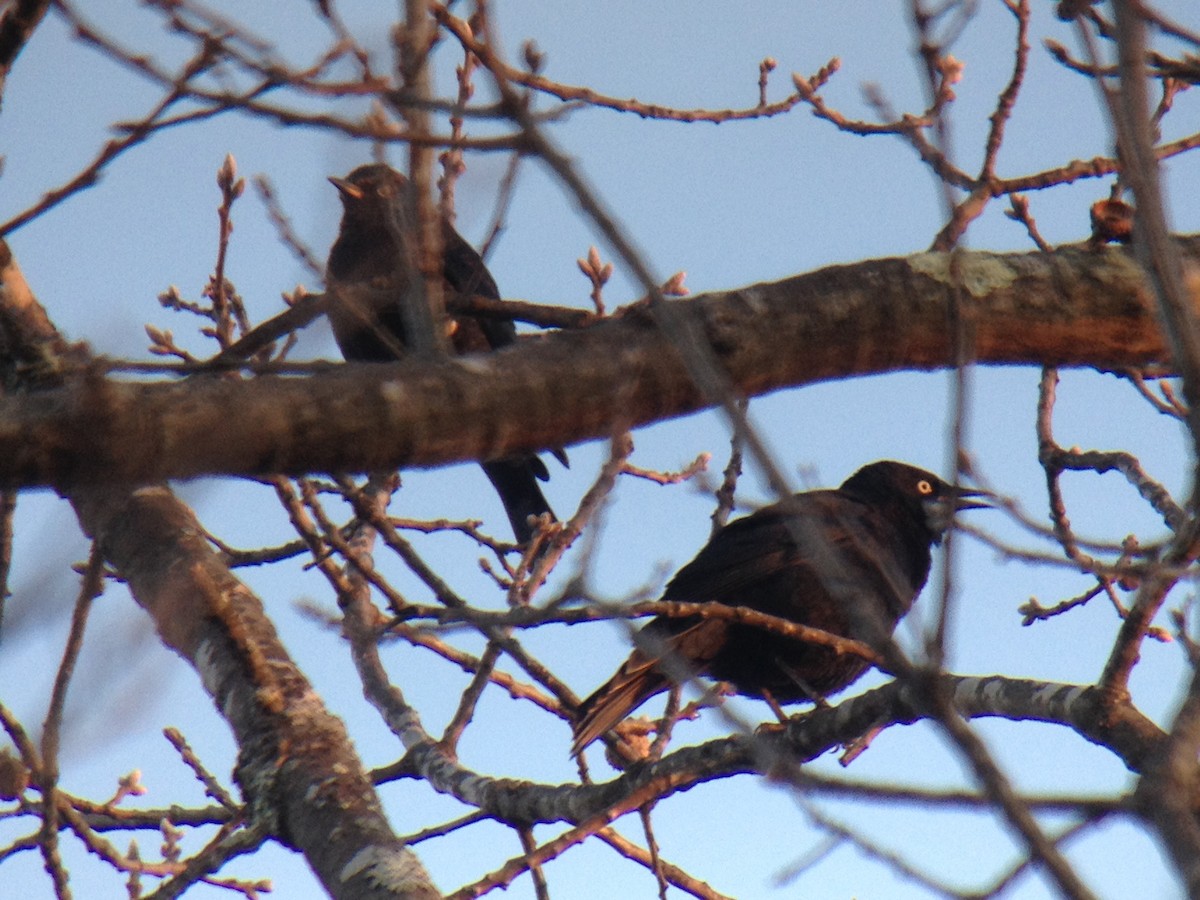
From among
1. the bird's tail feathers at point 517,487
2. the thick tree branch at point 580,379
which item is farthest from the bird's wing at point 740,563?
the thick tree branch at point 580,379

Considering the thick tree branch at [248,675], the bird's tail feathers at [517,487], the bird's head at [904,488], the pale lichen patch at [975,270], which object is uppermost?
the bird's tail feathers at [517,487]

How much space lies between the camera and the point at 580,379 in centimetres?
179

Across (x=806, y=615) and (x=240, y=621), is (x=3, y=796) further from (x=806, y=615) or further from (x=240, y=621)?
(x=806, y=615)

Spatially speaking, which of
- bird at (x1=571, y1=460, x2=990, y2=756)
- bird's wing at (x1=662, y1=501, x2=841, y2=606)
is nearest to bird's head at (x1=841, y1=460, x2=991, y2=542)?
bird at (x1=571, y1=460, x2=990, y2=756)

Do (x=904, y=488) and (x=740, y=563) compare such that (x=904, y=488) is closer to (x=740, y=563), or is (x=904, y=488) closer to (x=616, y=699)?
(x=740, y=563)

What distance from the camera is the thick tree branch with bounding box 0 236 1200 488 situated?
1.41 metres

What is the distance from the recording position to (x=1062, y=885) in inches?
40.2

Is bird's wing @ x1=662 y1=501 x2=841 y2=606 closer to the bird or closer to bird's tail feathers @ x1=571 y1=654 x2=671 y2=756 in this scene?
the bird

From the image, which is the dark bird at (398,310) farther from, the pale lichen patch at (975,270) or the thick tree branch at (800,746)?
the pale lichen patch at (975,270)

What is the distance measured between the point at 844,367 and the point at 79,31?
1198 millimetres

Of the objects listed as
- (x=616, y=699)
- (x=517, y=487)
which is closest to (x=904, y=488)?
(x=517, y=487)

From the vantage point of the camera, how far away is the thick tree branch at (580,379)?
55.6 inches

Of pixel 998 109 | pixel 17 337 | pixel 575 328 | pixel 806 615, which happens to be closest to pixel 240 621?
pixel 17 337

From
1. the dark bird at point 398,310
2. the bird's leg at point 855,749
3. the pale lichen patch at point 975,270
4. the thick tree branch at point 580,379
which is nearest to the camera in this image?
the thick tree branch at point 580,379
